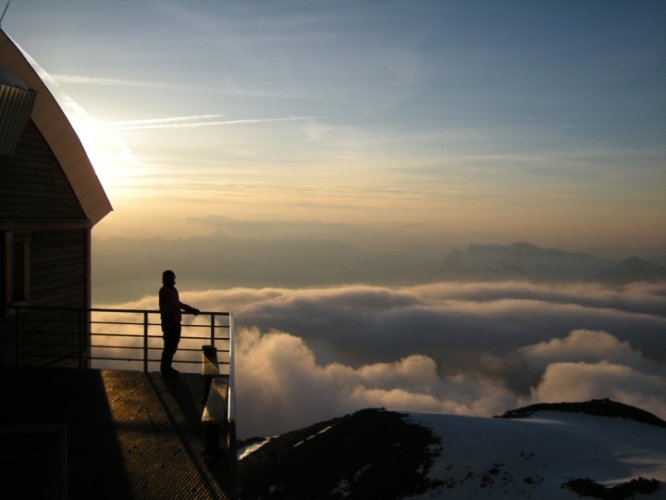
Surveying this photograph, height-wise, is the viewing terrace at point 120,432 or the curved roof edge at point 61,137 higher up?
the curved roof edge at point 61,137

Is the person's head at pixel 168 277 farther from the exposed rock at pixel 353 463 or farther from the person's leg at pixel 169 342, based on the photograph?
the exposed rock at pixel 353 463

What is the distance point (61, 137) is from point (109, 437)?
954 cm

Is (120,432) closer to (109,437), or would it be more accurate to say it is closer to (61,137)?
(109,437)

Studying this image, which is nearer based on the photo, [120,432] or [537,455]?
[120,432]

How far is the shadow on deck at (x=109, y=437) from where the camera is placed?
5746mm

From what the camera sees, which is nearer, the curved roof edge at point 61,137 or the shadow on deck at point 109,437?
the shadow on deck at point 109,437

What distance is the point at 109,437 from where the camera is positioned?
7.30m

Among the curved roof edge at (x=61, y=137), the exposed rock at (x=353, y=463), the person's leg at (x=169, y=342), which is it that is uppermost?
the curved roof edge at (x=61, y=137)

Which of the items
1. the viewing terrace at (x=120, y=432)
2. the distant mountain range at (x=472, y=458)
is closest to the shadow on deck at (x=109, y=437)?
the viewing terrace at (x=120, y=432)

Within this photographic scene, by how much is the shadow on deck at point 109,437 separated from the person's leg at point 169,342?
0.27 metres

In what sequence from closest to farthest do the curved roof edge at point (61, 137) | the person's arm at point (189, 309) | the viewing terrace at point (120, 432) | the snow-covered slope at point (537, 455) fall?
the viewing terrace at point (120, 432), the person's arm at point (189, 309), the curved roof edge at point (61, 137), the snow-covered slope at point (537, 455)

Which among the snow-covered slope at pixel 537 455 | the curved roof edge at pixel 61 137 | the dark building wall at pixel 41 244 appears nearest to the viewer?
the dark building wall at pixel 41 244

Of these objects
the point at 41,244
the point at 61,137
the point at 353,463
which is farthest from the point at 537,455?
the point at 61,137

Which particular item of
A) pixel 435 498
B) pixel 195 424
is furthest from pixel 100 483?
pixel 435 498
